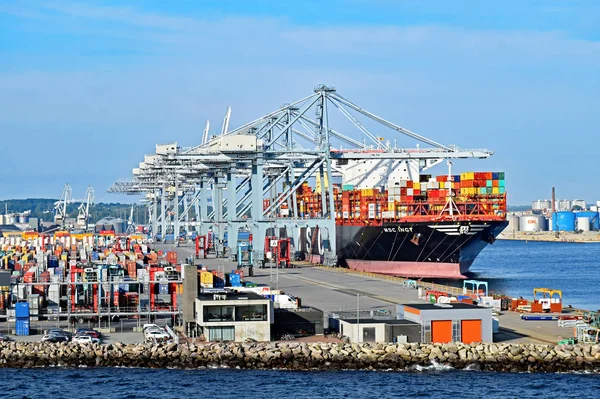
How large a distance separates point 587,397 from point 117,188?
137463 millimetres

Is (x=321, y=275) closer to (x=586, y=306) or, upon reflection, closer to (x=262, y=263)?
(x=262, y=263)

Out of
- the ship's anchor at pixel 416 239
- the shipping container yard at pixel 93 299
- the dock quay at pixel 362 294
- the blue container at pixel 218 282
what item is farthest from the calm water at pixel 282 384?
the ship's anchor at pixel 416 239

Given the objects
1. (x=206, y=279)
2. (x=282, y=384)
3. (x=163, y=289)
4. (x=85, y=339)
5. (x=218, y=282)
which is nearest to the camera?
(x=282, y=384)

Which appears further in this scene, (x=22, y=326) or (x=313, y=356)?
(x=22, y=326)

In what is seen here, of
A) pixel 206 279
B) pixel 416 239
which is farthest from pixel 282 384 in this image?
pixel 416 239

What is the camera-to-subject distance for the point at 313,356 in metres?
39.3

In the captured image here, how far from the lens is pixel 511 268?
111000 millimetres

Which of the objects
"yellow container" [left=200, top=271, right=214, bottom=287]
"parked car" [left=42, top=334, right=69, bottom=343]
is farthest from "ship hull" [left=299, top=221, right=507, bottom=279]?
"parked car" [left=42, top=334, right=69, bottom=343]

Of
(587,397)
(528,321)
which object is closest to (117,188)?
(528,321)

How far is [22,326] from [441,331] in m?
17.8

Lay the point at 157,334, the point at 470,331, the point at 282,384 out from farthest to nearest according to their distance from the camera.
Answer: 1. the point at 157,334
2. the point at 470,331
3. the point at 282,384

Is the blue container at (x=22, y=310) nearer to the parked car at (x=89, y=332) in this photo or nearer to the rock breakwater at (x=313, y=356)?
the parked car at (x=89, y=332)

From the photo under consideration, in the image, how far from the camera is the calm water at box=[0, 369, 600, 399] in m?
34.6

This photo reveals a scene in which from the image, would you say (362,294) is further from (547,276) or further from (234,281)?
(547,276)
